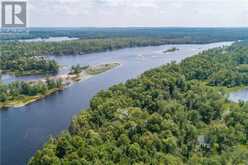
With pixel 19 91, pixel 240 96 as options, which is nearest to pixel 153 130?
pixel 240 96

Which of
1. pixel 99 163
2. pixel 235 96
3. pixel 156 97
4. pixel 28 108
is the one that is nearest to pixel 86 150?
pixel 99 163

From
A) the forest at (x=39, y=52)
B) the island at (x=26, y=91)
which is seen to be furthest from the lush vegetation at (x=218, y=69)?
the forest at (x=39, y=52)

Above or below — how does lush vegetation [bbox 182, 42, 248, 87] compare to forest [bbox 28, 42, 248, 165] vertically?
above

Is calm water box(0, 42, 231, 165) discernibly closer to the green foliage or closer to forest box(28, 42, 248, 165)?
the green foliage

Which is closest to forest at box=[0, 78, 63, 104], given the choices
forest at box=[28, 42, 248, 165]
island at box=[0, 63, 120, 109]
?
island at box=[0, 63, 120, 109]

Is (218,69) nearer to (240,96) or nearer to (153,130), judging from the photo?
(240,96)

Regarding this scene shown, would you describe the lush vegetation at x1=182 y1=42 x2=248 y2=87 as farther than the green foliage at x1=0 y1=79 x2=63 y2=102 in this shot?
Yes
